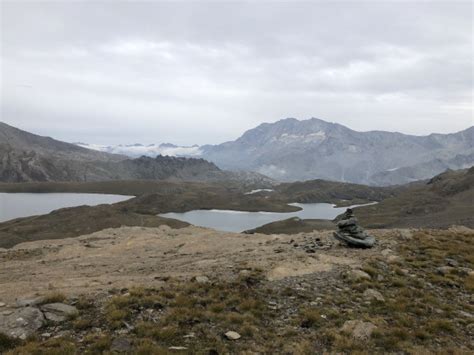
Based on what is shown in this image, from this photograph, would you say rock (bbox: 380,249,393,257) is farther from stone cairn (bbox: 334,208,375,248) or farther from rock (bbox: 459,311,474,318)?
rock (bbox: 459,311,474,318)

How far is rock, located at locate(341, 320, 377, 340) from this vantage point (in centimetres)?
1298

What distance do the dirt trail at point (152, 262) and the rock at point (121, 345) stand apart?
5.38m

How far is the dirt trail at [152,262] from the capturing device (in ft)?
61.5

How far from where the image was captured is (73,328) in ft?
42.4

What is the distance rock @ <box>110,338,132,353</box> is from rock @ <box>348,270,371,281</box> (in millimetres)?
11217

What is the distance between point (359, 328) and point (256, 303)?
13.3 feet

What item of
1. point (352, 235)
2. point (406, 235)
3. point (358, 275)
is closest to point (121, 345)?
point (358, 275)

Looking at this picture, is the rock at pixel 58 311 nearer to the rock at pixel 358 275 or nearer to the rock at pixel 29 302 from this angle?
the rock at pixel 29 302

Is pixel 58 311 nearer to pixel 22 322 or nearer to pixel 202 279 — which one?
pixel 22 322

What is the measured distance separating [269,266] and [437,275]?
29.1ft

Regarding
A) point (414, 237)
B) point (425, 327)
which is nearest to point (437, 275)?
point (425, 327)

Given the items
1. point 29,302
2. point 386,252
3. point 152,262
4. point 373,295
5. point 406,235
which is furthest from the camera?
point 406,235

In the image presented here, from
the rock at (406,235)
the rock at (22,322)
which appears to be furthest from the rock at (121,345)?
the rock at (406,235)

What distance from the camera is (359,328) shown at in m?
13.4
